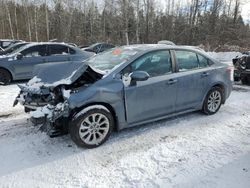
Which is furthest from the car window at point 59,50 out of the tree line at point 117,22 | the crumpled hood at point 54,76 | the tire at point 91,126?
the tree line at point 117,22

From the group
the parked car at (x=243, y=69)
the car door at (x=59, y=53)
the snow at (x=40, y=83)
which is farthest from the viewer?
the car door at (x=59, y=53)

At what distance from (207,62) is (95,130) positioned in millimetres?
2924

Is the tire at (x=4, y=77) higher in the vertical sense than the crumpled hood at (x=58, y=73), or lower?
lower

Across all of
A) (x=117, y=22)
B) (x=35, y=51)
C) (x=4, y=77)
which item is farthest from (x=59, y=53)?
(x=117, y=22)

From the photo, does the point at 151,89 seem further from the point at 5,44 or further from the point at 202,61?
the point at 5,44

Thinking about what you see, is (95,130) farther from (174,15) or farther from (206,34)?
(174,15)

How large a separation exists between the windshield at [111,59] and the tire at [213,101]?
2.00 metres

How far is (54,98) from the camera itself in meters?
4.36

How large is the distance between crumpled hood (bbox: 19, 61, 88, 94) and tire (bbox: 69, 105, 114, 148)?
1.94 ft

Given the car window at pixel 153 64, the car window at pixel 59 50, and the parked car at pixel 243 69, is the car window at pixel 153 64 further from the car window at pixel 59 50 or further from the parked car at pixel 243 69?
the car window at pixel 59 50

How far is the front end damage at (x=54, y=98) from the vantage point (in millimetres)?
4043

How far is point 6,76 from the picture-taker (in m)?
9.32

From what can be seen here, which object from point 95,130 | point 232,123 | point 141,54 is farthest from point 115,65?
point 232,123

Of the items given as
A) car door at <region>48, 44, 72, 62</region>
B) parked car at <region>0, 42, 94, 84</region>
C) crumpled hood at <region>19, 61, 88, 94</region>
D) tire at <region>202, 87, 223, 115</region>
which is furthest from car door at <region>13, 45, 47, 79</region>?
tire at <region>202, 87, 223, 115</region>
